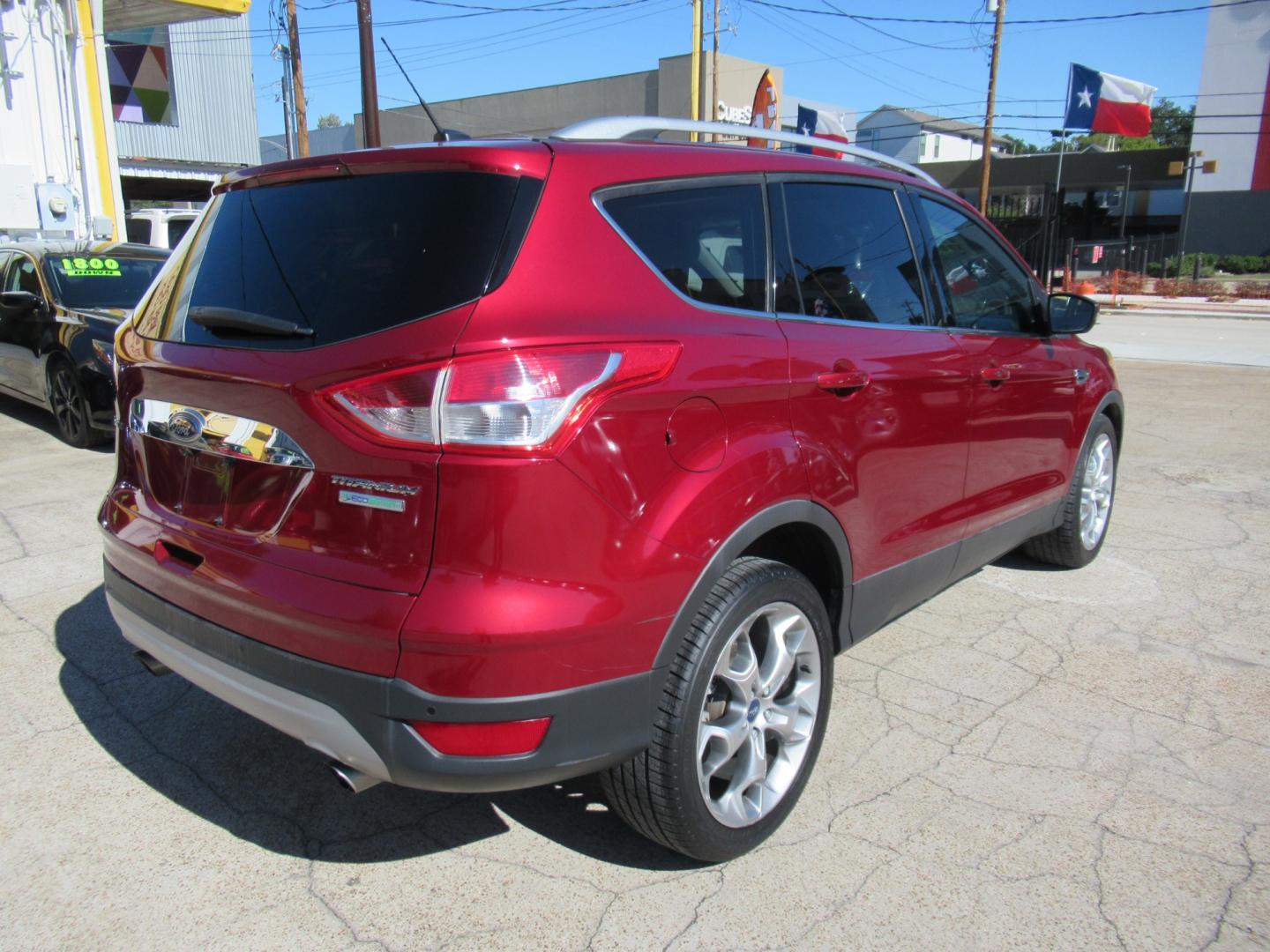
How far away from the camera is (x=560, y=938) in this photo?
2424 mm

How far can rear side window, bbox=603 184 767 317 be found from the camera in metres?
2.54

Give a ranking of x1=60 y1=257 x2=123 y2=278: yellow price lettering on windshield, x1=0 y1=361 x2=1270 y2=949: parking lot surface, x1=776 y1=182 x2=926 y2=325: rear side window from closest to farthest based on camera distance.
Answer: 1. x1=0 y1=361 x2=1270 y2=949: parking lot surface
2. x1=776 y1=182 x2=926 y2=325: rear side window
3. x1=60 y1=257 x2=123 y2=278: yellow price lettering on windshield

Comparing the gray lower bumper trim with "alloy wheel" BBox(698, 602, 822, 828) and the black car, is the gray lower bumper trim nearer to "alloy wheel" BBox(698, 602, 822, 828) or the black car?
"alloy wheel" BBox(698, 602, 822, 828)

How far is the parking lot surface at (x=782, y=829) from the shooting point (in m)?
2.48

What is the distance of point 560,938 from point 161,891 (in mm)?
1049

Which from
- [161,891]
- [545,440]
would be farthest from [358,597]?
[161,891]

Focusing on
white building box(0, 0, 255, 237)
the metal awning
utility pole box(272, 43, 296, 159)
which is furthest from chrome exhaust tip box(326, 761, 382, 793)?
utility pole box(272, 43, 296, 159)

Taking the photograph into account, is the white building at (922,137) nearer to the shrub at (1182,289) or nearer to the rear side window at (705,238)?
the shrub at (1182,289)

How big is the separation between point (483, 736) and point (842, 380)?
145cm

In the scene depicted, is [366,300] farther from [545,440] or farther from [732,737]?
[732,737]

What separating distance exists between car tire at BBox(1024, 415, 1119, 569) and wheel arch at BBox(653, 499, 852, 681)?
7.14ft

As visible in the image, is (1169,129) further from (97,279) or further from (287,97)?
(97,279)

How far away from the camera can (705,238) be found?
2713 millimetres

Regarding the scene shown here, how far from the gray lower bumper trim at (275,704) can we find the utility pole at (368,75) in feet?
51.3
